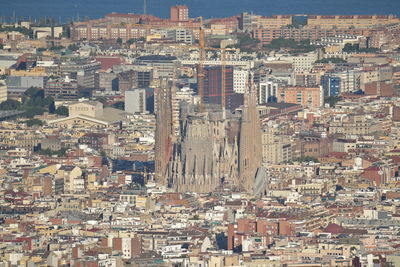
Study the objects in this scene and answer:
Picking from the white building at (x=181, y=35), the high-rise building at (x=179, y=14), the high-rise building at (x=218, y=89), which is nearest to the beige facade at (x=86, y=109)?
the high-rise building at (x=218, y=89)

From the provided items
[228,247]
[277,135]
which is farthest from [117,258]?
[277,135]

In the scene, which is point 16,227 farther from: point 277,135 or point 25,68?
point 25,68

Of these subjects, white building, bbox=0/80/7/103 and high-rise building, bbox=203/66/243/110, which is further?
white building, bbox=0/80/7/103

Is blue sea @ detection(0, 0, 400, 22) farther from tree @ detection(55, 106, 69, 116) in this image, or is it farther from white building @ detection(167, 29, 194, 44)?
tree @ detection(55, 106, 69, 116)

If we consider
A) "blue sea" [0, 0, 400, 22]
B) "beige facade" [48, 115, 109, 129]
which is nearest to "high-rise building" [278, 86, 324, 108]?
"beige facade" [48, 115, 109, 129]

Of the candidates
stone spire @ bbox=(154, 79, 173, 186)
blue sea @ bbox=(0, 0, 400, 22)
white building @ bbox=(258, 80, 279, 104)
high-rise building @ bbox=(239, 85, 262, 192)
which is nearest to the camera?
high-rise building @ bbox=(239, 85, 262, 192)

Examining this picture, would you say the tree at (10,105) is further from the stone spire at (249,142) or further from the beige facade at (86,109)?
the stone spire at (249,142)

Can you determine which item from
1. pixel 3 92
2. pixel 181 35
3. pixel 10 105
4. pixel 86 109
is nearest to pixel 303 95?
pixel 86 109
